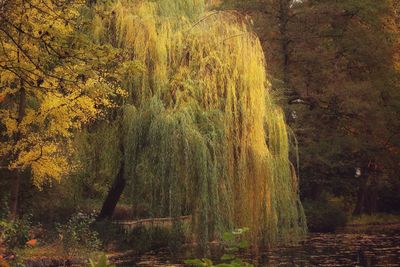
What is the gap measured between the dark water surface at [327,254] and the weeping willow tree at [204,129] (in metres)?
0.65

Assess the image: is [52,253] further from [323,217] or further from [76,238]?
[323,217]

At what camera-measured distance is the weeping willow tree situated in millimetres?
13547

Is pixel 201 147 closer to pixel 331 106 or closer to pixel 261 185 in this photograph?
pixel 261 185

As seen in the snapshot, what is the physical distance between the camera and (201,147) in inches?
530

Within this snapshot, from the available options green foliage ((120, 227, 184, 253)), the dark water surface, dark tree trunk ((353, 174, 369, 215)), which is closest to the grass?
the dark water surface

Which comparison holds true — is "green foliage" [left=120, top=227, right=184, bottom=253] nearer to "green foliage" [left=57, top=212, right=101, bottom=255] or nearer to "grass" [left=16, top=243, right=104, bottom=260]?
"green foliage" [left=57, top=212, right=101, bottom=255]

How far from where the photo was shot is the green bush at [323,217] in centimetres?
2338

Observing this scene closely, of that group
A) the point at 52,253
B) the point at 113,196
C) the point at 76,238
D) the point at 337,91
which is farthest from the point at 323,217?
the point at 52,253

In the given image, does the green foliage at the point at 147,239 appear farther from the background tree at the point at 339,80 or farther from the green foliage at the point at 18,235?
the background tree at the point at 339,80

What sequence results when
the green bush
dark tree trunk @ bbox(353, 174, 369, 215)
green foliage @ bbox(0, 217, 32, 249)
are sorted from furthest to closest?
dark tree trunk @ bbox(353, 174, 369, 215), the green bush, green foliage @ bbox(0, 217, 32, 249)

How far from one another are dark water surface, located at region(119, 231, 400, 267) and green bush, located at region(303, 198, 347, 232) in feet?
11.4

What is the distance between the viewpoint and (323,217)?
23406mm

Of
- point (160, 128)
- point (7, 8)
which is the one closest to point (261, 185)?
point (160, 128)

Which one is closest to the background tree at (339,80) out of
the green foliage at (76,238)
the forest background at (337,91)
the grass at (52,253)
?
the forest background at (337,91)
